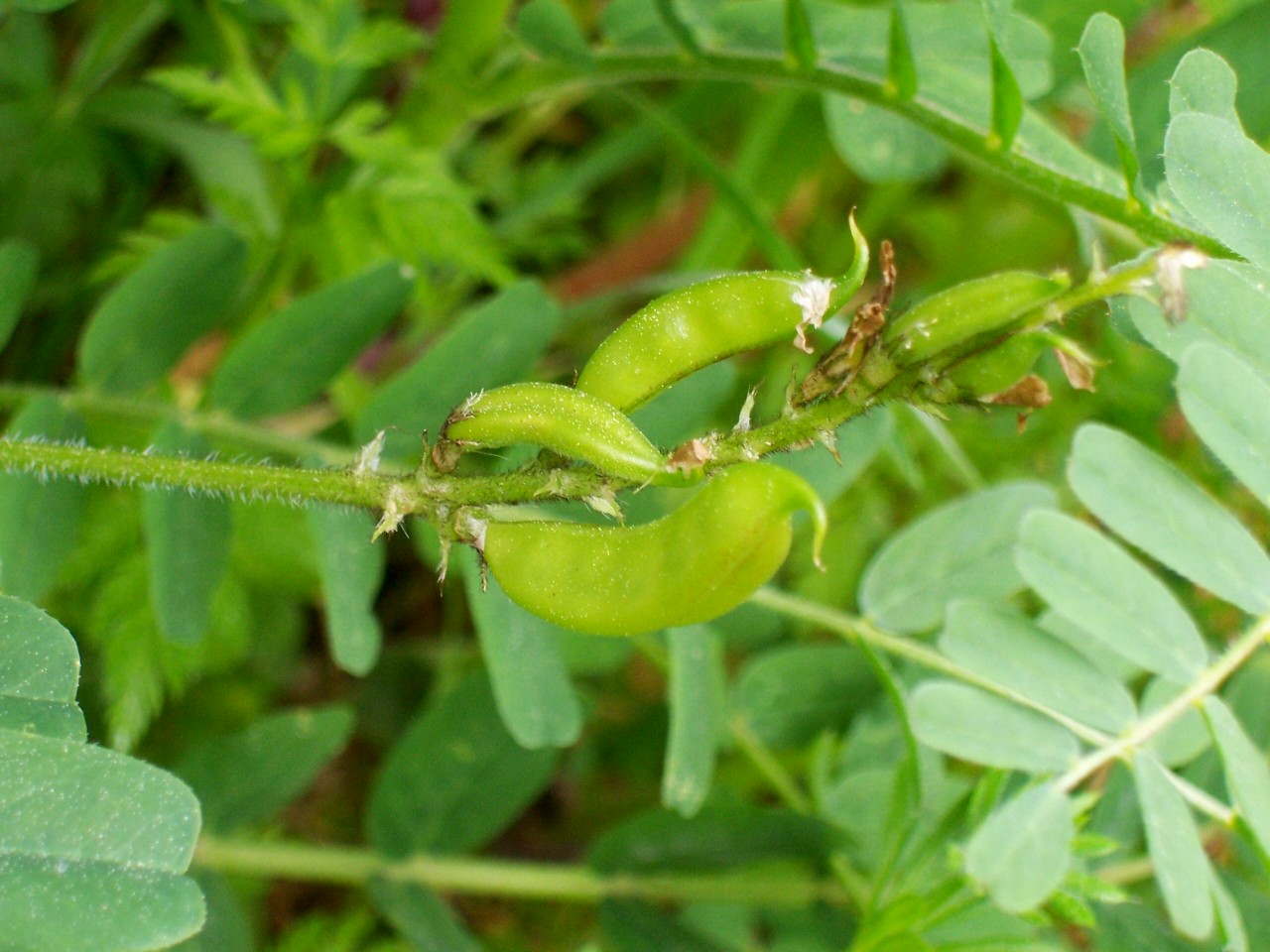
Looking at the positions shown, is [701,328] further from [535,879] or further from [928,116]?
[535,879]

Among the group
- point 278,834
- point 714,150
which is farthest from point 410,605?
point 714,150

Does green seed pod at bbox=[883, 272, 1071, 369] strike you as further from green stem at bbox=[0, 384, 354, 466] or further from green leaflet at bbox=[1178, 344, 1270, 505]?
green stem at bbox=[0, 384, 354, 466]

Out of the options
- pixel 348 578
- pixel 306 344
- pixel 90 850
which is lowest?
pixel 348 578

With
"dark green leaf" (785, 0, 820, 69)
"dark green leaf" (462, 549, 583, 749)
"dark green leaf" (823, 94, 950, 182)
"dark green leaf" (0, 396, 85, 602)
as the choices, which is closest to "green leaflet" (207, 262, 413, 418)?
"dark green leaf" (0, 396, 85, 602)

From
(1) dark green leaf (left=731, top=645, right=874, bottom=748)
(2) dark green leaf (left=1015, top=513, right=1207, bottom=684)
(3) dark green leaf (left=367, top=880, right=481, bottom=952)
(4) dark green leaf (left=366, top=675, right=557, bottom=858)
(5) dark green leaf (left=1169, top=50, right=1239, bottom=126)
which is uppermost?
(5) dark green leaf (left=1169, top=50, right=1239, bottom=126)

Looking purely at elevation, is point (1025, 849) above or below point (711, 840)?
above

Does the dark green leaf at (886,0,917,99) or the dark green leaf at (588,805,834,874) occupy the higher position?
the dark green leaf at (886,0,917,99)

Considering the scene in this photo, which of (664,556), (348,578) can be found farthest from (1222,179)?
(348,578)

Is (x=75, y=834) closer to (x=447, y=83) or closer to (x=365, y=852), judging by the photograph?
(x=365, y=852)
